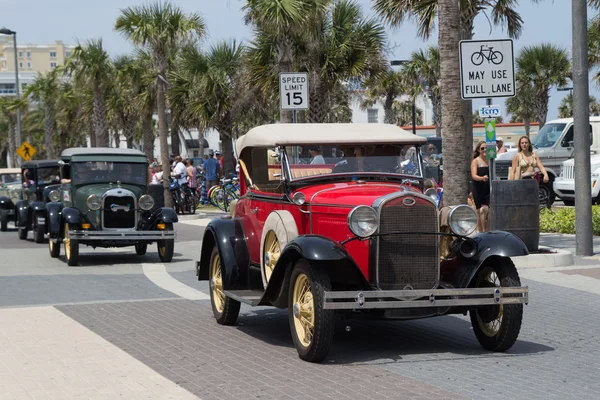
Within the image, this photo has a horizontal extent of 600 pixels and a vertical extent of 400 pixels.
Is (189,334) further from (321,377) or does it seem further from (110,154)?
(110,154)

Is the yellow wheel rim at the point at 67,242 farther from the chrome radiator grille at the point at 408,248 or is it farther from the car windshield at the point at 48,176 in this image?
the chrome radiator grille at the point at 408,248

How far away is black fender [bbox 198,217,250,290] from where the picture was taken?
29.8ft

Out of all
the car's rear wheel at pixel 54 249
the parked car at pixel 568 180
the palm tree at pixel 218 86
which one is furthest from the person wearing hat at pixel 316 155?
the palm tree at pixel 218 86

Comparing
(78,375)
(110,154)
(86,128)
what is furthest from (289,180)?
(86,128)

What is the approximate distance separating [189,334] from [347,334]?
144cm

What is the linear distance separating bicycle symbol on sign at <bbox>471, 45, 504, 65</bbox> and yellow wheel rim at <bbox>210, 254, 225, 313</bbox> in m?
5.33

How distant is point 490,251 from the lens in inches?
308

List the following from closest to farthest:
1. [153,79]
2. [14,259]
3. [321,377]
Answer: [321,377] < [14,259] < [153,79]

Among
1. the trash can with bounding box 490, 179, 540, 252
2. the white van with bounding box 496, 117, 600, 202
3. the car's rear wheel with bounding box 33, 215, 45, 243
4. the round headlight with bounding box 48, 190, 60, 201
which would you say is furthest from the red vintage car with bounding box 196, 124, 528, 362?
the white van with bounding box 496, 117, 600, 202

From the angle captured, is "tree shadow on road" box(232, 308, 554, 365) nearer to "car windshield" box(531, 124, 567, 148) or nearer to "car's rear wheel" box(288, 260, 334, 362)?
"car's rear wheel" box(288, 260, 334, 362)

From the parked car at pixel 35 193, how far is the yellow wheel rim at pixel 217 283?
11299 mm

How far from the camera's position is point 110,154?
17.3 meters

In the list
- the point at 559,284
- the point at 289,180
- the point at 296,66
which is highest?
the point at 296,66

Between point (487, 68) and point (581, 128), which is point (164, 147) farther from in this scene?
point (487, 68)
